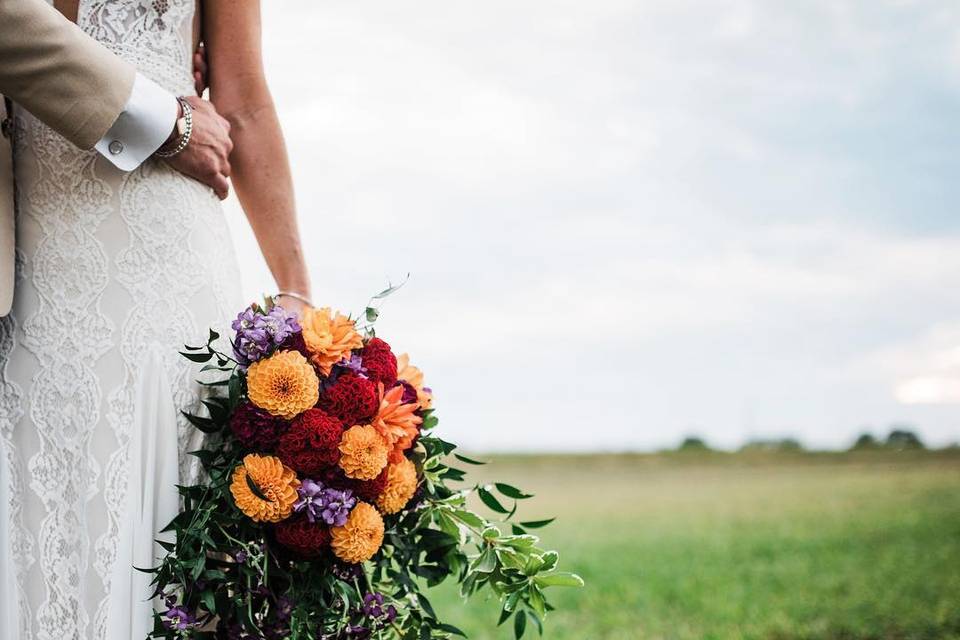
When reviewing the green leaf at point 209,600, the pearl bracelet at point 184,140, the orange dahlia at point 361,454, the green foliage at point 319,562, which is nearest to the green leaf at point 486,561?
the green foliage at point 319,562

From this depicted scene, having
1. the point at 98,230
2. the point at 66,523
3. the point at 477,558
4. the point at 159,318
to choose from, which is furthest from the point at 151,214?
the point at 477,558

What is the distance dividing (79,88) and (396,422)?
93 centimetres

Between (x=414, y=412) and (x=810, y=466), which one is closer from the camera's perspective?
(x=414, y=412)

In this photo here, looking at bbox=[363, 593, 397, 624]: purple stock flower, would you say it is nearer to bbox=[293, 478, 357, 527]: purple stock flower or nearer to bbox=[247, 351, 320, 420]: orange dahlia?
bbox=[293, 478, 357, 527]: purple stock flower

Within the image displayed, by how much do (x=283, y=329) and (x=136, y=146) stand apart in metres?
0.48

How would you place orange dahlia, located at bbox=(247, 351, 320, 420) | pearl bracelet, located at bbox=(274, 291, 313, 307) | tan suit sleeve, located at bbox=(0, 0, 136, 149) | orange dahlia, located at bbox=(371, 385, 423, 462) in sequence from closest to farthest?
tan suit sleeve, located at bbox=(0, 0, 136, 149), orange dahlia, located at bbox=(247, 351, 320, 420), orange dahlia, located at bbox=(371, 385, 423, 462), pearl bracelet, located at bbox=(274, 291, 313, 307)

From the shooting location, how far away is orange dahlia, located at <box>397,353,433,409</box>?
207 cm

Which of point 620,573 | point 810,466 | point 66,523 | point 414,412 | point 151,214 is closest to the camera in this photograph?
point 66,523

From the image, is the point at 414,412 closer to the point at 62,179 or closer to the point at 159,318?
the point at 159,318

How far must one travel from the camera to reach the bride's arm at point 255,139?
2189mm

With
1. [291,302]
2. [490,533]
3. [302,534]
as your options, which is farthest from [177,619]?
[291,302]

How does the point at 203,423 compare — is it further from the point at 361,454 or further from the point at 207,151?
the point at 207,151

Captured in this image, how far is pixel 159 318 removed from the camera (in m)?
1.85

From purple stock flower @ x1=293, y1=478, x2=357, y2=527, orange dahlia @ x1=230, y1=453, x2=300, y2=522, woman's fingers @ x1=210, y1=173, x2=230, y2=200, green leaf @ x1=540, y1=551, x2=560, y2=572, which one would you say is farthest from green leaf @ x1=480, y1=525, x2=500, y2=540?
woman's fingers @ x1=210, y1=173, x2=230, y2=200
